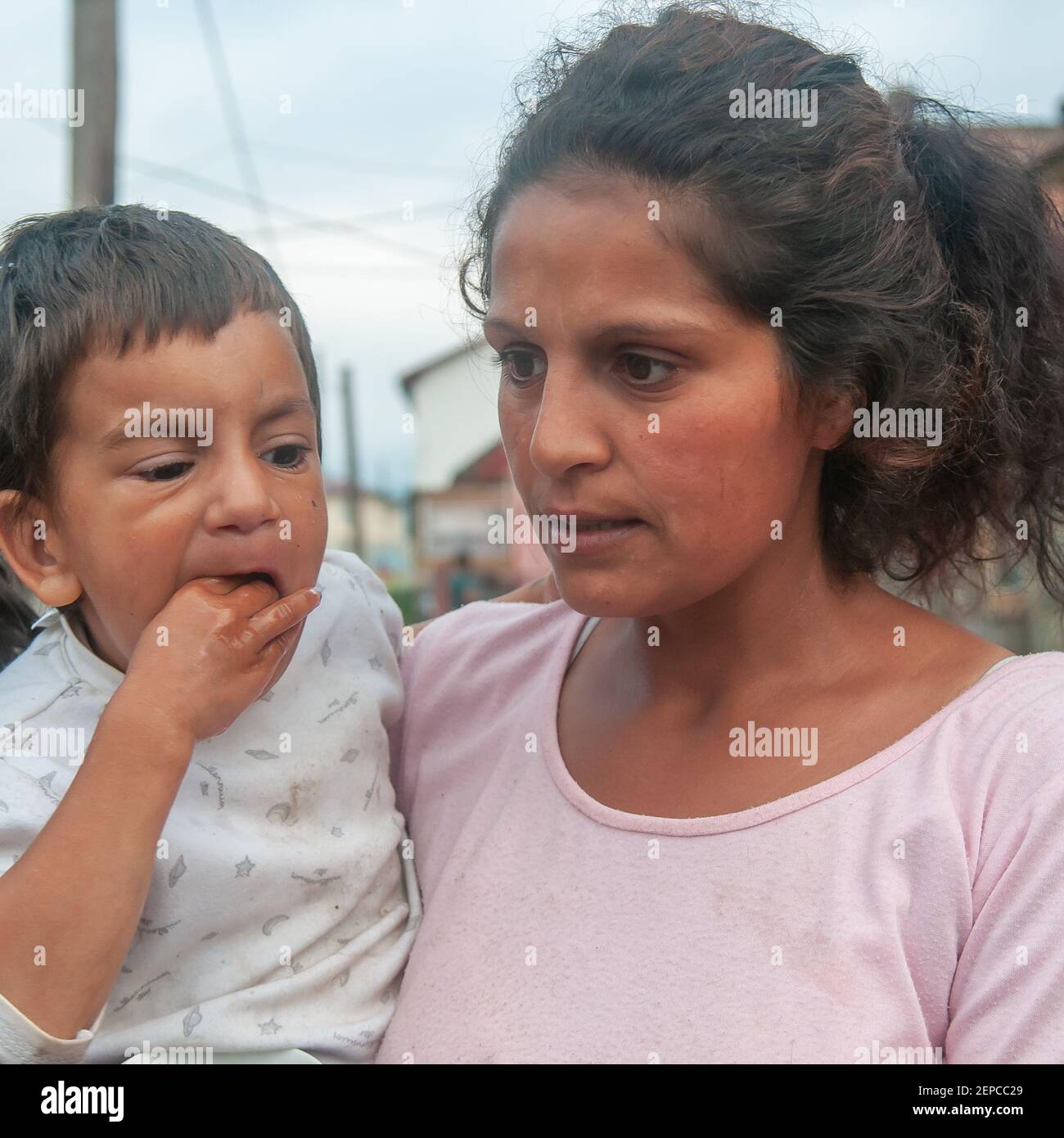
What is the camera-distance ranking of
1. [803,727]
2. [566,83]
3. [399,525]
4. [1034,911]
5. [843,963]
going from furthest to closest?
1. [399,525]
2. [566,83]
3. [803,727]
4. [843,963]
5. [1034,911]

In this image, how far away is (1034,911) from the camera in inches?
58.8

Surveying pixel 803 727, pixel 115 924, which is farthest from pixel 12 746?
pixel 803 727

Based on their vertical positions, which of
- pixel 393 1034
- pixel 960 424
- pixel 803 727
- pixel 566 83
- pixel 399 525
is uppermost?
pixel 566 83

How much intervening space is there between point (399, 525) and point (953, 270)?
53.7 m

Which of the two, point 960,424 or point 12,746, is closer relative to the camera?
point 12,746

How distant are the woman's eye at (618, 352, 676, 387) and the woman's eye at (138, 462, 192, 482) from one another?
2.25 ft

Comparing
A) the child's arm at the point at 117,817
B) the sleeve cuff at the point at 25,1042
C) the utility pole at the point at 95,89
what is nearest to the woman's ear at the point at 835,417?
the child's arm at the point at 117,817

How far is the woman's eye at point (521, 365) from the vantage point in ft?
6.29

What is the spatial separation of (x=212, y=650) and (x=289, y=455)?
37cm

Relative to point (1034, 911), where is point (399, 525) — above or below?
below

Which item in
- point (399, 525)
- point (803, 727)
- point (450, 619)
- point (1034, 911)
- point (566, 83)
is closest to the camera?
point (1034, 911)

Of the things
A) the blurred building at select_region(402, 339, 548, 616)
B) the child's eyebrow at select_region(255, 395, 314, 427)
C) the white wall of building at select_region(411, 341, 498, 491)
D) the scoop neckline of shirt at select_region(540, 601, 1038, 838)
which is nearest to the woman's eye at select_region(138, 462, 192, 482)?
the child's eyebrow at select_region(255, 395, 314, 427)

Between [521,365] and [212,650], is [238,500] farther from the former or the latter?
[521,365]

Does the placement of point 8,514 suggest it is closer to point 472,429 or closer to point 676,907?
point 676,907
